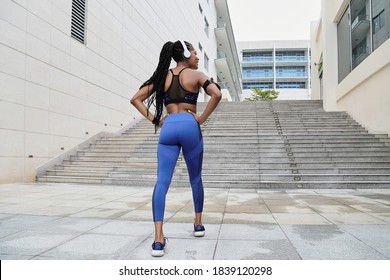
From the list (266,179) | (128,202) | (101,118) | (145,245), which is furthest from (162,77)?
(101,118)

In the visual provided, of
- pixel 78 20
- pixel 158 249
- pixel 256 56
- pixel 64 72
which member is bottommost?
pixel 158 249

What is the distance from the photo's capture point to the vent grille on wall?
10578 millimetres

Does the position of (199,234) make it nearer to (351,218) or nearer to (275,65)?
(351,218)

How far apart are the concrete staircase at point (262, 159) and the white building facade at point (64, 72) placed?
0.95 meters

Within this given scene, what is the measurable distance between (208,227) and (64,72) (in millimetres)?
8367

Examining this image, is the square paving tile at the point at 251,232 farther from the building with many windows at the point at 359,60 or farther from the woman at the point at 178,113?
the building with many windows at the point at 359,60

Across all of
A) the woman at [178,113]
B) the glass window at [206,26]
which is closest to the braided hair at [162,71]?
the woman at [178,113]

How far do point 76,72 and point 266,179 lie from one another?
734cm

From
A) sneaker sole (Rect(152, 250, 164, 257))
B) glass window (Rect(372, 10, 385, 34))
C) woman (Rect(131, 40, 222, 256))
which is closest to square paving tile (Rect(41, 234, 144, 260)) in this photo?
sneaker sole (Rect(152, 250, 164, 257))

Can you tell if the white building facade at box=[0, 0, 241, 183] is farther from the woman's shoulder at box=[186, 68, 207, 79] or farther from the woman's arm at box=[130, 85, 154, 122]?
the woman's shoulder at box=[186, 68, 207, 79]

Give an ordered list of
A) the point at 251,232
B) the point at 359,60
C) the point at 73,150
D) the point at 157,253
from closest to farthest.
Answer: the point at 157,253, the point at 251,232, the point at 73,150, the point at 359,60

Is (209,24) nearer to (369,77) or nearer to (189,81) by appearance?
(369,77)

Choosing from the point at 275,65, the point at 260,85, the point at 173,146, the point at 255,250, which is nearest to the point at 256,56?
the point at 275,65

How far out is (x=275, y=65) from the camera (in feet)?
219
